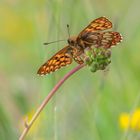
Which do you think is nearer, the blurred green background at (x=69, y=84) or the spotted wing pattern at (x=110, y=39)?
the spotted wing pattern at (x=110, y=39)

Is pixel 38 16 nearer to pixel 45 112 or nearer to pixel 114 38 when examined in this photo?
pixel 45 112

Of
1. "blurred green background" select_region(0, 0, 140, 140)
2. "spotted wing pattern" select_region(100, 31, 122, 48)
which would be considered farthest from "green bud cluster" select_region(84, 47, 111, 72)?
"blurred green background" select_region(0, 0, 140, 140)

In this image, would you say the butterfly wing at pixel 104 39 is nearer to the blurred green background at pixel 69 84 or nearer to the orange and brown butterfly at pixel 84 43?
the orange and brown butterfly at pixel 84 43

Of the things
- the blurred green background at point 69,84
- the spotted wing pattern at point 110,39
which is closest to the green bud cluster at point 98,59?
the spotted wing pattern at point 110,39

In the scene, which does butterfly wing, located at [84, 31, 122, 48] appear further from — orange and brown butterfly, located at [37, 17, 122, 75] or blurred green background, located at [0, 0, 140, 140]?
blurred green background, located at [0, 0, 140, 140]

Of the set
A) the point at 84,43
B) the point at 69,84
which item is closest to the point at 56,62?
the point at 84,43

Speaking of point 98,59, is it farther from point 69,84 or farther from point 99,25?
point 69,84

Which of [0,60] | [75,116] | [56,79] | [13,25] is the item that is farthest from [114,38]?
[13,25]
